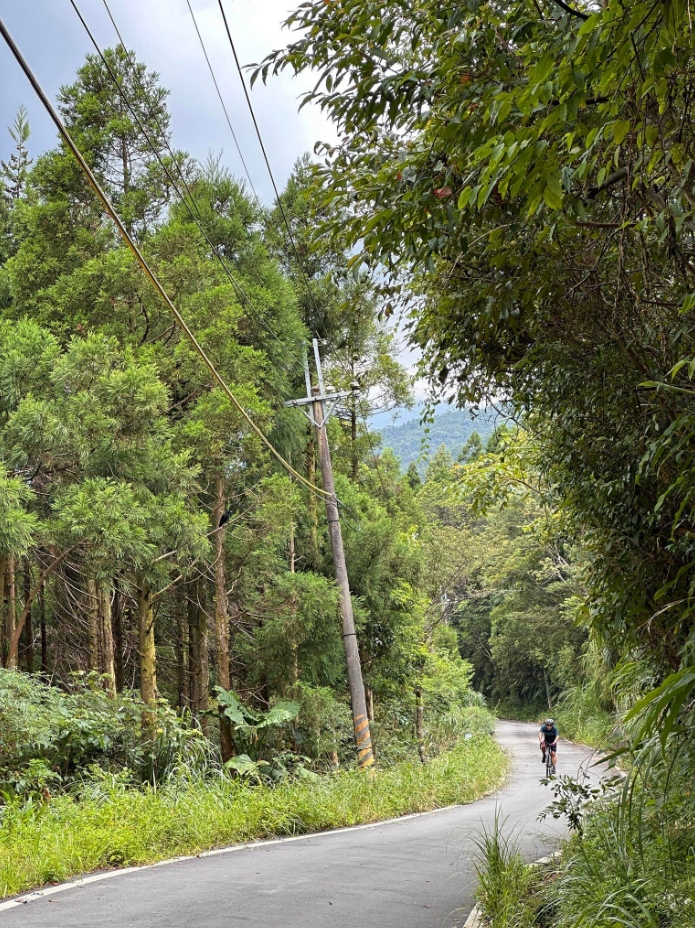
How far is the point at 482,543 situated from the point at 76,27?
37.4 m

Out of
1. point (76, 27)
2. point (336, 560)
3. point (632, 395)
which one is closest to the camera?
→ point (632, 395)

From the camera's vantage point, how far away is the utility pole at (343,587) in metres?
15.1

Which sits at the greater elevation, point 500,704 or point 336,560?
point 336,560

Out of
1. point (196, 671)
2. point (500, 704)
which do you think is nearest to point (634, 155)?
point (196, 671)

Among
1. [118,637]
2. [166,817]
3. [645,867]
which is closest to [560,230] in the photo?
[645,867]

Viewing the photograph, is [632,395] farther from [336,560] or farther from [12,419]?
[336,560]

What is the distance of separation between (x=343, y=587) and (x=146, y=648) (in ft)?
13.8

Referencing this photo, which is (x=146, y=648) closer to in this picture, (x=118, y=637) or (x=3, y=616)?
(x=3, y=616)

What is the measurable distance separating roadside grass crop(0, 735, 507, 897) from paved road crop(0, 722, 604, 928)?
46cm

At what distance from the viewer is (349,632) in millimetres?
15703

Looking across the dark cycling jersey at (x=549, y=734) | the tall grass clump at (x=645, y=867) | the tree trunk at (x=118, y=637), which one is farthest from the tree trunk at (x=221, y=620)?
the tall grass clump at (x=645, y=867)

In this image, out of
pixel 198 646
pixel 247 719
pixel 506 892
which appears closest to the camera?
pixel 506 892

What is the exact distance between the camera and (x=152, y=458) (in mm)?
12219

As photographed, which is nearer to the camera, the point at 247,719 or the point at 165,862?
the point at 165,862
